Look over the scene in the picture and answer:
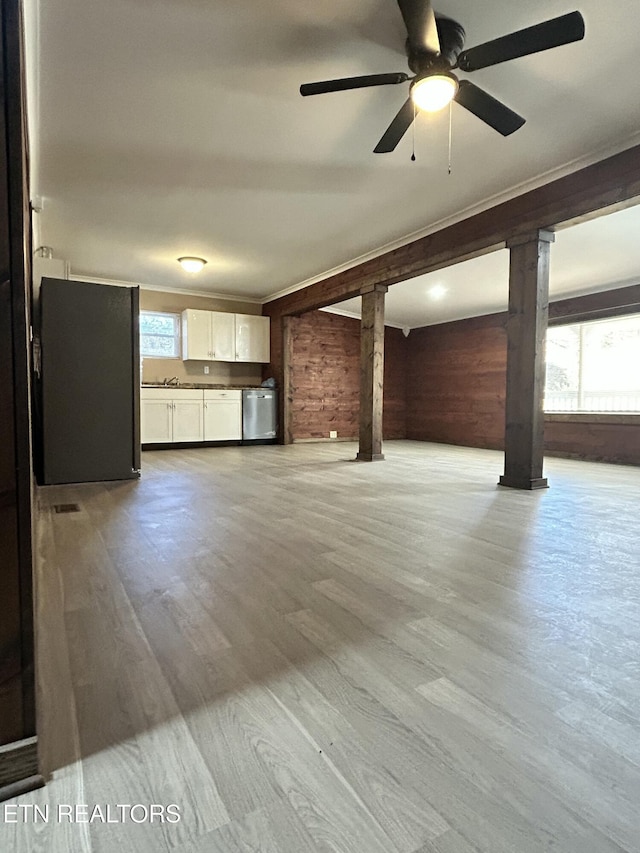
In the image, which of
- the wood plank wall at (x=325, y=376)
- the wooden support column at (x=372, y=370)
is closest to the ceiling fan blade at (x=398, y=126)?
the wooden support column at (x=372, y=370)

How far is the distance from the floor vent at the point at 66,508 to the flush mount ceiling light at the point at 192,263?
361cm

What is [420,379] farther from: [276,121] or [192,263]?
[276,121]

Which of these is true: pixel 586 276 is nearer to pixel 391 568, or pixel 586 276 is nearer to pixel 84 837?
pixel 391 568

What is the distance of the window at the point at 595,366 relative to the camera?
6066mm

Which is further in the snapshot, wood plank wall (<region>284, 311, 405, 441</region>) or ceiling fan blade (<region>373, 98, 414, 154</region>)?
wood plank wall (<region>284, 311, 405, 441</region>)

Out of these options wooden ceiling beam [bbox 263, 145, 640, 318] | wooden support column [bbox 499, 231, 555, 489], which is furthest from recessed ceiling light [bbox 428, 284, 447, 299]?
wooden support column [bbox 499, 231, 555, 489]

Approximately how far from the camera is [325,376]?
28.1 ft

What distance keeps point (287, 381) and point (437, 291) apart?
9.12 ft

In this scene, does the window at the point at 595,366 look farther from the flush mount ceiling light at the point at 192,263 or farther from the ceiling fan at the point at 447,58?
the flush mount ceiling light at the point at 192,263

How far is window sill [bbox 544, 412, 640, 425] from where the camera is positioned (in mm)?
5722

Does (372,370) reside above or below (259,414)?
above

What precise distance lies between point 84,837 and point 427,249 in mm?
5058

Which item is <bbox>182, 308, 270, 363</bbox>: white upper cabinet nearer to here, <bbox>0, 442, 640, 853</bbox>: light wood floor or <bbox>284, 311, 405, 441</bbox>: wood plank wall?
<bbox>284, 311, 405, 441</bbox>: wood plank wall

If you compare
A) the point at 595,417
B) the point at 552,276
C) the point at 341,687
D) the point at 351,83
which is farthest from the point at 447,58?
the point at 595,417
